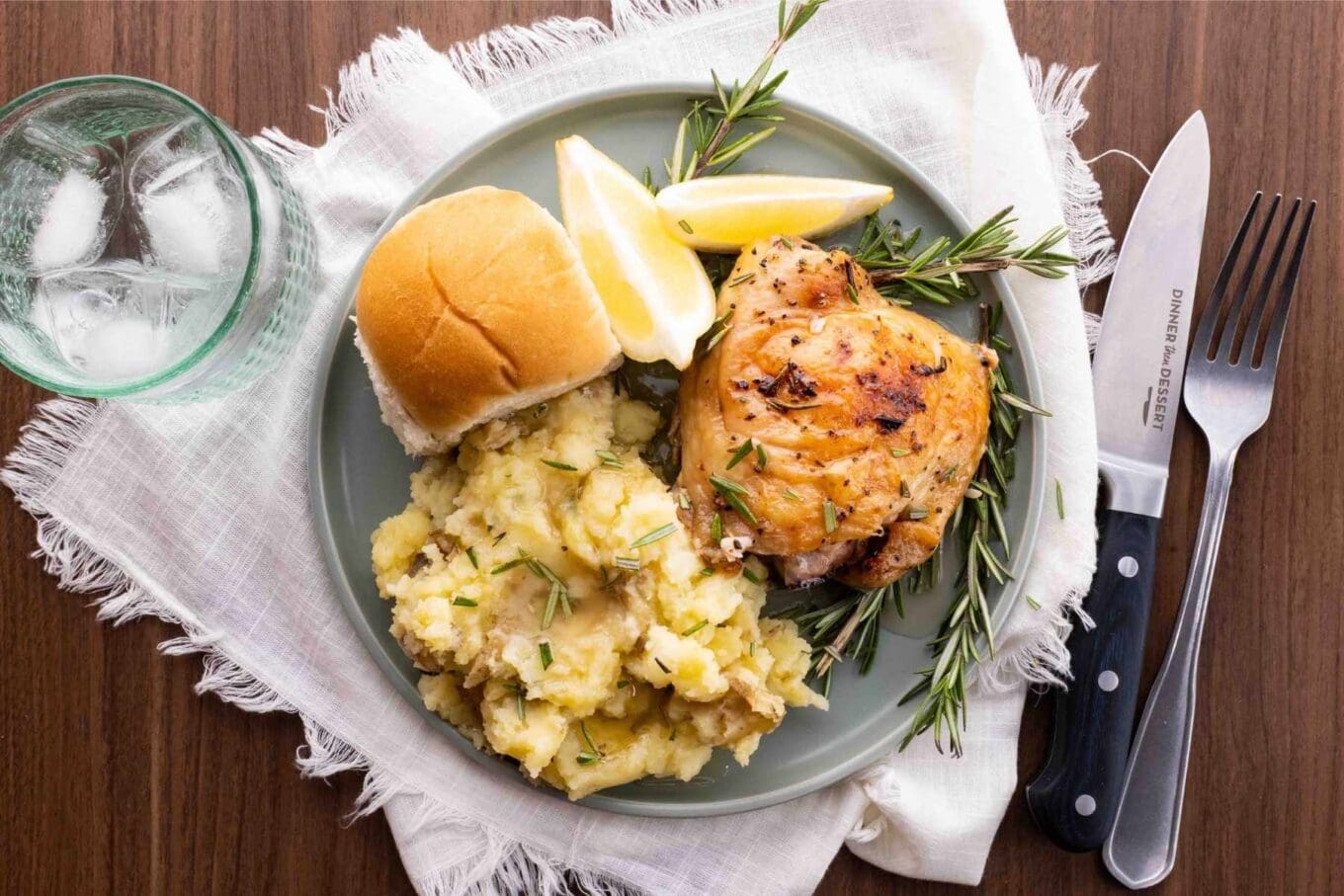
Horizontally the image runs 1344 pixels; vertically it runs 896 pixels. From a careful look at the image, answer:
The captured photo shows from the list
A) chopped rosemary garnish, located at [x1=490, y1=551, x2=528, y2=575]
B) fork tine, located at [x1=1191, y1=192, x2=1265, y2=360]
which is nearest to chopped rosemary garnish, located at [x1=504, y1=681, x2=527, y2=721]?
chopped rosemary garnish, located at [x1=490, y1=551, x2=528, y2=575]

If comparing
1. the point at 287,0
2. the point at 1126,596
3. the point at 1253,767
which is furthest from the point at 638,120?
the point at 1253,767

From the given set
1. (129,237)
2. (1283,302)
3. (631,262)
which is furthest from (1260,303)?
(129,237)

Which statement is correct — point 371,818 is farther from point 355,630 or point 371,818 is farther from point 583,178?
point 583,178

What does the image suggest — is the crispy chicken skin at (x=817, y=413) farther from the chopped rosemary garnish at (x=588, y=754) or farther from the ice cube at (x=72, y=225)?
the ice cube at (x=72, y=225)

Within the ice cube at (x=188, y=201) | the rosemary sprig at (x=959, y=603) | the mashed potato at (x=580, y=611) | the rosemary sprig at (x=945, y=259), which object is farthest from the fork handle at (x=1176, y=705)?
the ice cube at (x=188, y=201)

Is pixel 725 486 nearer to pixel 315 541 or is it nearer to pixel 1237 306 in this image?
pixel 315 541

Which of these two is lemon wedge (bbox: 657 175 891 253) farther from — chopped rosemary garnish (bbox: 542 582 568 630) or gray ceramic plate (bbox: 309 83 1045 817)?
chopped rosemary garnish (bbox: 542 582 568 630)
